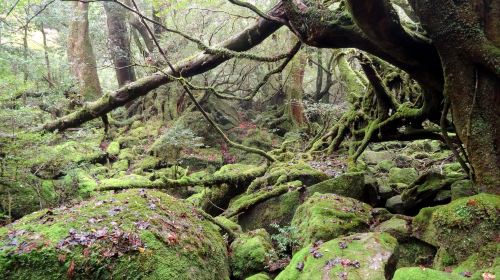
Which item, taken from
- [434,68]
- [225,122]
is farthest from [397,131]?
[225,122]

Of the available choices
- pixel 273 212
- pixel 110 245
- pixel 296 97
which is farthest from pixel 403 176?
pixel 296 97

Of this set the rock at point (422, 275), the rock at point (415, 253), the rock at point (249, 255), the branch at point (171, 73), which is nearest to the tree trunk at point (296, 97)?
the branch at point (171, 73)

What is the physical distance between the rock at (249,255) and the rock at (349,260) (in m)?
0.90

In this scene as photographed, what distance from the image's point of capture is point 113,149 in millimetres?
14461

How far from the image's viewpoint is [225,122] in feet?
58.6

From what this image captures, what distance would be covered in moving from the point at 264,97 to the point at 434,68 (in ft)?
52.0

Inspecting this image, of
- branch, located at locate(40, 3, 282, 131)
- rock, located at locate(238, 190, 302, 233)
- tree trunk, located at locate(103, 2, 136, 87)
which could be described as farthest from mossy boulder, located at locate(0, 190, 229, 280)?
tree trunk, located at locate(103, 2, 136, 87)

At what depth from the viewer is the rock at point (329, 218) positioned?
515 centimetres

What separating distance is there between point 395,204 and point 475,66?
9.16 feet

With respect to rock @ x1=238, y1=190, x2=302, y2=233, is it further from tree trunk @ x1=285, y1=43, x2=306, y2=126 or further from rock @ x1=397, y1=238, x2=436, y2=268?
tree trunk @ x1=285, y1=43, x2=306, y2=126

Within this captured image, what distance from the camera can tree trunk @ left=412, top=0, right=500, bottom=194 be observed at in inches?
177

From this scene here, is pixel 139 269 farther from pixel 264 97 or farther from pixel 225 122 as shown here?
pixel 264 97

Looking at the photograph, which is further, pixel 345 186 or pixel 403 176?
pixel 403 176

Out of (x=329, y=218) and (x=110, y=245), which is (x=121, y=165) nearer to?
(x=329, y=218)
